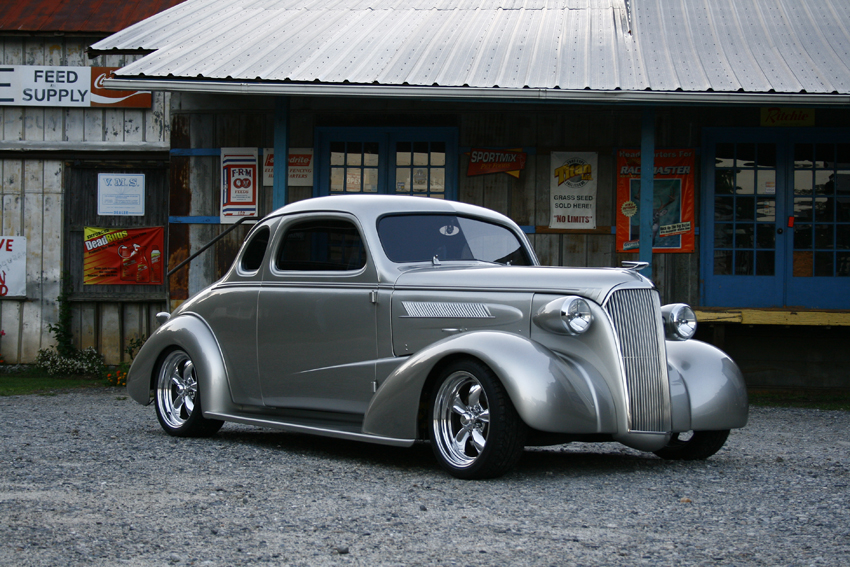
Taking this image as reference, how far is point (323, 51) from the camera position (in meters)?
10.6

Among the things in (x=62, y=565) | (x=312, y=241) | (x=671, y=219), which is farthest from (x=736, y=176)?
(x=62, y=565)

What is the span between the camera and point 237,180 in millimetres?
11344

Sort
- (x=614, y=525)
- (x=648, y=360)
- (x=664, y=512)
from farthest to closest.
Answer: (x=648, y=360)
(x=664, y=512)
(x=614, y=525)

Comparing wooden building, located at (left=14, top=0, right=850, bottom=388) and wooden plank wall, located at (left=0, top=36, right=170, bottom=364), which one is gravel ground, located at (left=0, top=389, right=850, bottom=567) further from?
wooden plank wall, located at (left=0, top=36, right=170, bottom=364)

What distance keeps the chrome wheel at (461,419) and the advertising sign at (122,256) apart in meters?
8.68

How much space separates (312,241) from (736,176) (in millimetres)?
6556

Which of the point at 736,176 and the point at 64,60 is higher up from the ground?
the point at 64,60

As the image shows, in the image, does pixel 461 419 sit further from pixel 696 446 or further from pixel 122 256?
pixel 122 256

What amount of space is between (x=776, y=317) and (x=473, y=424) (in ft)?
20.8

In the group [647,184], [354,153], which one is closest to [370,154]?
[354,153]

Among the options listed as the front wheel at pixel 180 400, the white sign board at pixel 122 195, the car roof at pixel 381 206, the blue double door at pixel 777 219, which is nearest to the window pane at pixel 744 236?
the blue double door at pixel 777 219

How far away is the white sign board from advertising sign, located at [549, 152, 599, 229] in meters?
5.68

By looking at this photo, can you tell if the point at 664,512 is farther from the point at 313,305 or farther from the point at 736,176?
the point at 736,176

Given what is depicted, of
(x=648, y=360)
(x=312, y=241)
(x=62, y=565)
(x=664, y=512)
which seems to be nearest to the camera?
(x=62, y=565)
